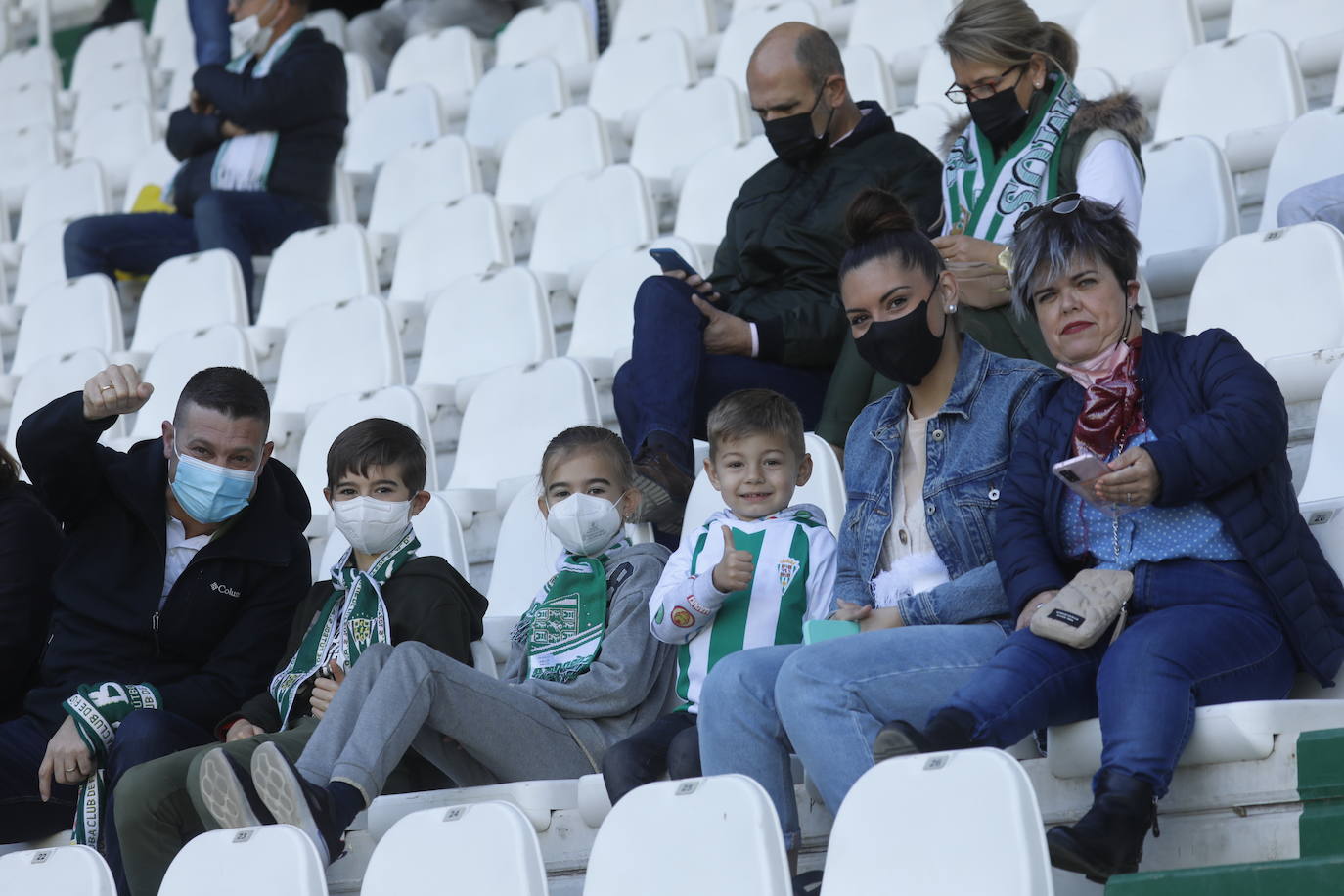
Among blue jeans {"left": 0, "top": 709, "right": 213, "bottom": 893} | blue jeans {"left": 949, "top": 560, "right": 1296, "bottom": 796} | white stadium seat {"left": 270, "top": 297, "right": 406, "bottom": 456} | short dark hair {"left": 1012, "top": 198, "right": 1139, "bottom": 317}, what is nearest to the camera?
blue jeans {"left": 949, "top": 560, "right": 1296, "bottom": 796}

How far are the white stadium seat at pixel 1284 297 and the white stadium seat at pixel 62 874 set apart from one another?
6.55ft

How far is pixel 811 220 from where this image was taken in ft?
12.2

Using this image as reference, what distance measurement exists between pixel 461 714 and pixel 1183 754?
1.10 meters

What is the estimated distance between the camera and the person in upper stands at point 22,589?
11.2ft

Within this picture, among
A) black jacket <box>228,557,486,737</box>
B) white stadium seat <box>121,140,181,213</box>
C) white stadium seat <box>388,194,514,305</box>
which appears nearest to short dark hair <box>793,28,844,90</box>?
black jacket <box>228,557,486,737</box>

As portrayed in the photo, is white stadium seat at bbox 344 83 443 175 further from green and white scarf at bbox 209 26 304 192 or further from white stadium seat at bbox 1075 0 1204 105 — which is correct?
white stadium seat at bbox 1075 0 1204 105

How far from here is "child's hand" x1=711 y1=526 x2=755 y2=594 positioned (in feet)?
8.63

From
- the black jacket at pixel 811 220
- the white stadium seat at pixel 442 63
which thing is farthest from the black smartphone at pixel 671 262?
the white stadium seat at pixel 442 63

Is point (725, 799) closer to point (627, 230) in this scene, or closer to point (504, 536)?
point (504, 536)

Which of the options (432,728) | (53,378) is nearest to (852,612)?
(432,728)

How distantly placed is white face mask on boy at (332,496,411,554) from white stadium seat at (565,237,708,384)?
4.09ft

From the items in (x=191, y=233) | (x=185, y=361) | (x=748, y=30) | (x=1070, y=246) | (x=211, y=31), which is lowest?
(x=185, y=361)

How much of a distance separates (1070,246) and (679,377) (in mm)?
1054

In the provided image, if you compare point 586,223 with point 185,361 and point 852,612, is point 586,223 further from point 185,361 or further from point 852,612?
point 852,612
